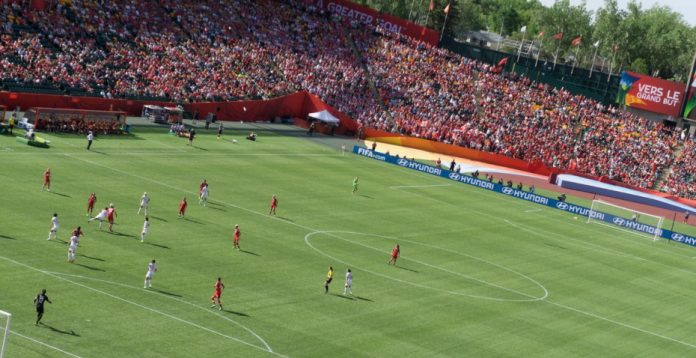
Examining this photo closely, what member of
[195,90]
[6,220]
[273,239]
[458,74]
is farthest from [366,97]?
[6,220]

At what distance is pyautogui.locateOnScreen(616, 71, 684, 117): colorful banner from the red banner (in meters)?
25.8

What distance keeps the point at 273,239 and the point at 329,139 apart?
4762 centimetres

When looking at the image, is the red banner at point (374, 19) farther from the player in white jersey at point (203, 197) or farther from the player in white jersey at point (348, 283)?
the player in white jersey at point (348, 283)

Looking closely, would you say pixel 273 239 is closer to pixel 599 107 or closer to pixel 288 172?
pixel 288 172

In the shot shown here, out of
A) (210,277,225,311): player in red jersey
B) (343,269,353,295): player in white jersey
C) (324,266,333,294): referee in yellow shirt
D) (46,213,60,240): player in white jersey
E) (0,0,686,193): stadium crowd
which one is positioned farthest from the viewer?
(0,0,686,193): stadium crowd

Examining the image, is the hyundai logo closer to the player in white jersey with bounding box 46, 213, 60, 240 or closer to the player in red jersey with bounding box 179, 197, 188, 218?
the player in red jersey with bounding box 179, 197, 188, 218

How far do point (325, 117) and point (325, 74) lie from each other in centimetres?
1007

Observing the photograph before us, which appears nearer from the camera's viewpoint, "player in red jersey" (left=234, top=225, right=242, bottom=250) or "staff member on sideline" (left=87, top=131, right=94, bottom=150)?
"player in red jersey" (left=234, top=225, right=242, bottom=250)

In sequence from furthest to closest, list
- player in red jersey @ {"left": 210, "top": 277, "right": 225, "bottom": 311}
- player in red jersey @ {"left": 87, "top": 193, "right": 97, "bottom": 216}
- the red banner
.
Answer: the red banner → player in red jersey @ {"left": 87, "top": 193, "right": 97, "bottom": 216} → player in red jersey @ {"left": 210, "top": 277, "right": 225, "bottom": 311}

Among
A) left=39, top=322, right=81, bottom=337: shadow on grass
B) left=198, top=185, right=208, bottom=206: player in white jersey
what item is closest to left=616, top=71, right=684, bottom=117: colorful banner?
left=198, top=185, right=208, bottom=206: player in white jersey

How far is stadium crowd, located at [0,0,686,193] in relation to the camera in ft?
291

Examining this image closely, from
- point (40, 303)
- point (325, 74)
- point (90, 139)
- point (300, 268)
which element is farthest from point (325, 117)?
point (40, 303)

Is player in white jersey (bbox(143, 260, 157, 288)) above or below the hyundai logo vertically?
below

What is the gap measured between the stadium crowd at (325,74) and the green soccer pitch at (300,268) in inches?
445
